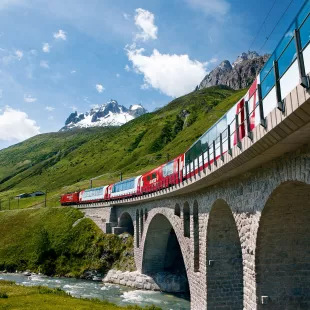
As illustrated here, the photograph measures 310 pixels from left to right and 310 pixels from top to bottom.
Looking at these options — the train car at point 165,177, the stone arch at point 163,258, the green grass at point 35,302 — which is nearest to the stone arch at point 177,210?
the train car at point 165,177

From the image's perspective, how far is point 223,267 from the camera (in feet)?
75.3

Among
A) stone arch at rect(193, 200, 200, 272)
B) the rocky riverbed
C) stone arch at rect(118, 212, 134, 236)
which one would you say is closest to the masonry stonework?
stone arch at rect(193, 200, 200, 272)

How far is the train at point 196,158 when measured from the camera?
14117 mm

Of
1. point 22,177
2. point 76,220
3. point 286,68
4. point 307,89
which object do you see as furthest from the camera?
point 22,177

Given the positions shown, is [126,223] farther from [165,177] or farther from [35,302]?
[35,302]

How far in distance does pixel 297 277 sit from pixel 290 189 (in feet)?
16.3

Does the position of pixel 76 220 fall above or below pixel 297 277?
above

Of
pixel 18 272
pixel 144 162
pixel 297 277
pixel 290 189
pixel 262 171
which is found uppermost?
pixel 144 162

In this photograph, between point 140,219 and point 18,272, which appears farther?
point 18,272

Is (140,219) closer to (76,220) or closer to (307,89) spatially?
(76,220)

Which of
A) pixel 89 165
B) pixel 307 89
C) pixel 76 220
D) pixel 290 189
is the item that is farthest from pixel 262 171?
pixel 89 165

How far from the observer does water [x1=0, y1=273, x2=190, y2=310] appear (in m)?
35.5

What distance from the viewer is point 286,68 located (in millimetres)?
9609

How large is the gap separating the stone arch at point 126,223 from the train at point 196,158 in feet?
10.9
